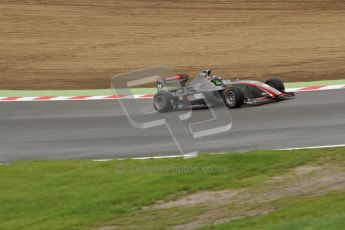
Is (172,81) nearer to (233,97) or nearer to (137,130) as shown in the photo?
(233,97)

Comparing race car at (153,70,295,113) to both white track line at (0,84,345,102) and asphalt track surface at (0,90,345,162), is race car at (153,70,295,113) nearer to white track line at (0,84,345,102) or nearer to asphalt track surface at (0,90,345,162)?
asphalt track surface at (0,90,345,162)

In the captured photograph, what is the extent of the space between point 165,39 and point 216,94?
9.62m

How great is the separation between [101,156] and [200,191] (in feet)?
14.2

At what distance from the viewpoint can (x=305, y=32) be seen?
2916 centimetres

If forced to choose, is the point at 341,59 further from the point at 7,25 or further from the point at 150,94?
the point at 7,25

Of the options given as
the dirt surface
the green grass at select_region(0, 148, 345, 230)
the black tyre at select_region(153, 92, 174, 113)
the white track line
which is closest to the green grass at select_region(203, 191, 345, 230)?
the green grass at select_region(0, 148, 345, 230)

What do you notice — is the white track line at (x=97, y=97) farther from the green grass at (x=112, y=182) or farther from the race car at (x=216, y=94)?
the green grass at (x=112, y=182)

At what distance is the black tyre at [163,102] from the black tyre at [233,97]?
1.39 metres

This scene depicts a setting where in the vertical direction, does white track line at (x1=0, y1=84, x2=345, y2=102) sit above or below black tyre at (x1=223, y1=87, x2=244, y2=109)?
below

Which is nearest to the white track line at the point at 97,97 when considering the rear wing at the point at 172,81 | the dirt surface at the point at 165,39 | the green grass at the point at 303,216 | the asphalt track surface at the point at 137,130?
the asphalt track surface at the point at 137,130

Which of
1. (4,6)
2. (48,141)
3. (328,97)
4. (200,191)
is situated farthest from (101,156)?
(4,6)

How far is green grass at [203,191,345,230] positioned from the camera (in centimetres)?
905

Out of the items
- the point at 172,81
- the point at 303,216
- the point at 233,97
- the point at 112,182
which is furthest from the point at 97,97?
the point at 303,216

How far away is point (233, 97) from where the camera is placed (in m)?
19.8
